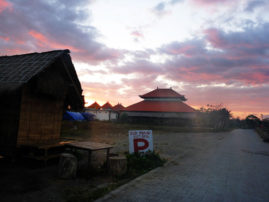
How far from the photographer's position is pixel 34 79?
7.66m

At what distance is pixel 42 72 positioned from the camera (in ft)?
25.4

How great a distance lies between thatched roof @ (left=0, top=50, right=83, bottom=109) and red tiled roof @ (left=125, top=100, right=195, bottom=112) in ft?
97.9

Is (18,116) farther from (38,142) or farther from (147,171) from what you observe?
(147,171)

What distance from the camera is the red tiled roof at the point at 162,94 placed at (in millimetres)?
43531

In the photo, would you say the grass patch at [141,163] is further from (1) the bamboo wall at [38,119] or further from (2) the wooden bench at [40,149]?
(1) the bamboo wall at [38,119]

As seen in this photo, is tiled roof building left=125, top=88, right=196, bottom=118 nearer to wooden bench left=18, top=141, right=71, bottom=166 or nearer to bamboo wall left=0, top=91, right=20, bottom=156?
wooden bench left=18, top=141, right=71, bottom=166

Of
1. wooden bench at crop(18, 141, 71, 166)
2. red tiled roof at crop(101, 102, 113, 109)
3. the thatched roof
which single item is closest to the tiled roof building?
red tiled roof at crop(101, 102, 113, 109)

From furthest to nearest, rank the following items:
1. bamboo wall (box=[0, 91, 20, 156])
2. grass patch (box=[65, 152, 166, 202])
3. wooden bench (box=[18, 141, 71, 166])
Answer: bamboo wall (box=[0, 91, 20, 156]) < wooden bench (box=[18, 141, 71, 166]) < grass patch (box=[65, 152, 166, 202])

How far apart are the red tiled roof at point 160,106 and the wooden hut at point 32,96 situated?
31.0m

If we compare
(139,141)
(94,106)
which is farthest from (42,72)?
(94,106)

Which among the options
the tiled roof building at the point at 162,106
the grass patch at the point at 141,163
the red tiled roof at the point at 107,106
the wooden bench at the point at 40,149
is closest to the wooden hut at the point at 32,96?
the wooden bench at the point at 40,149

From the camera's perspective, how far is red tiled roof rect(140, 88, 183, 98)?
4353cm

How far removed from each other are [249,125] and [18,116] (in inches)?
3187

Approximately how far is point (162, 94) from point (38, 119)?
3814 centimetres
